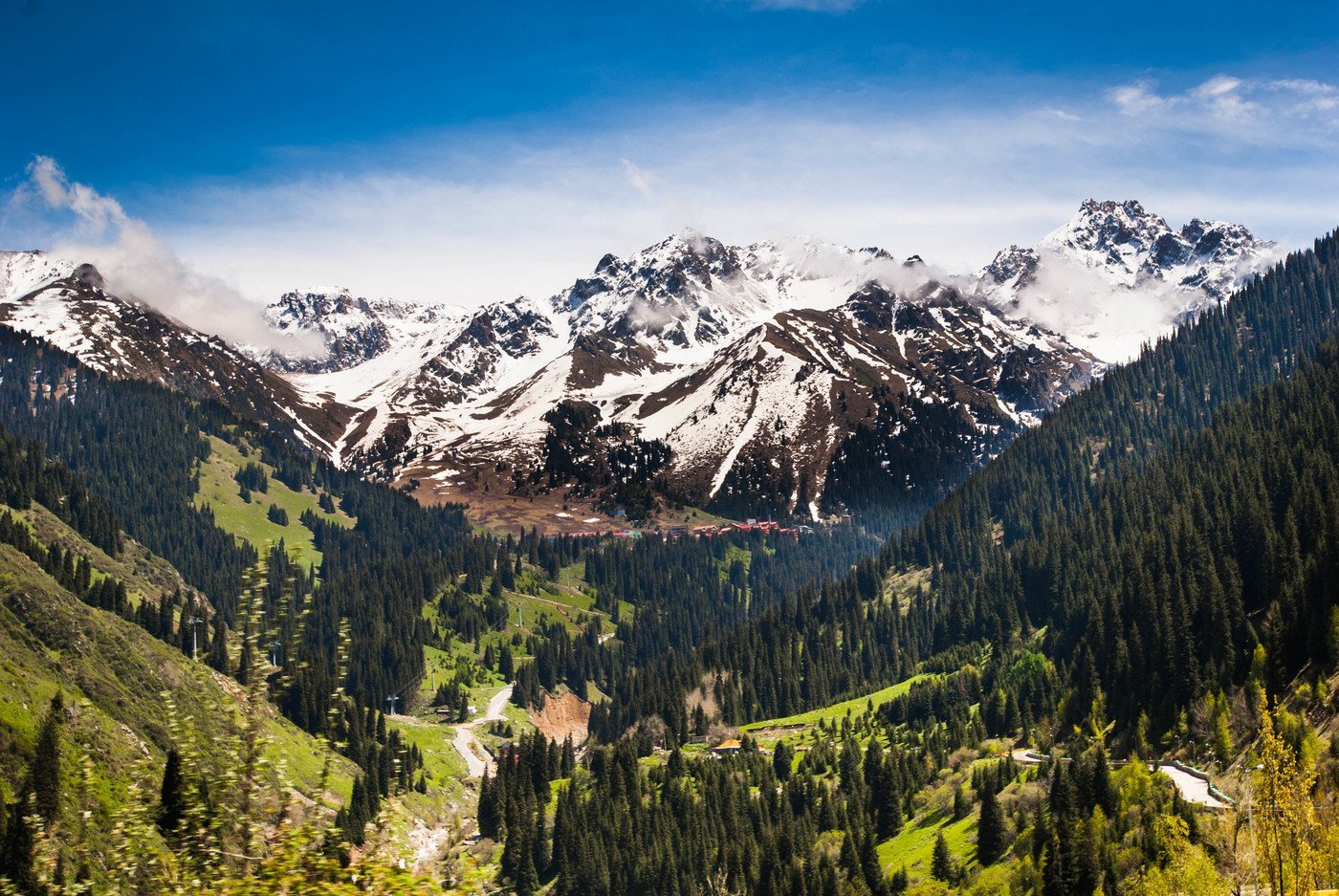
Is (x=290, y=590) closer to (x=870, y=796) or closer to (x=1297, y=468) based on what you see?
(x=870, y=796)

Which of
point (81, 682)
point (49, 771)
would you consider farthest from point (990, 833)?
point (81, 682)

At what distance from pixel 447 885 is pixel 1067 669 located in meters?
183

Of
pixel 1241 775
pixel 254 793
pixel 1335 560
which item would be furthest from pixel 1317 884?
pixel 1335 560

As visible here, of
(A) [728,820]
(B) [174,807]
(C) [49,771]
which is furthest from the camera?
(A) [728,820]

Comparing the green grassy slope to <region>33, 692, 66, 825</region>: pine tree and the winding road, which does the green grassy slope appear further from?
the winding road

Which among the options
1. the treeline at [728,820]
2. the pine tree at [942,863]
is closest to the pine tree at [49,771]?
the treeline at [728,820]

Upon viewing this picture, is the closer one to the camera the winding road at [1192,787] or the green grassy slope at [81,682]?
the winding road at [1192,787]

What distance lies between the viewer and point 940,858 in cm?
12444

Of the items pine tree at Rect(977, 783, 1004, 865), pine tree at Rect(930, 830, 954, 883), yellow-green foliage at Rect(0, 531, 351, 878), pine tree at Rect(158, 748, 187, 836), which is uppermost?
yellow-green foliage at Rect(0, 531, 351, 878)

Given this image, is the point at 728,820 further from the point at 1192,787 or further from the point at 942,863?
the point at 1192,787

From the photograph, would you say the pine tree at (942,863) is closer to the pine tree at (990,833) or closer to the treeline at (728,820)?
the pine tree at (990,833)

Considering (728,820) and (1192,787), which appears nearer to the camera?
(1192,787)

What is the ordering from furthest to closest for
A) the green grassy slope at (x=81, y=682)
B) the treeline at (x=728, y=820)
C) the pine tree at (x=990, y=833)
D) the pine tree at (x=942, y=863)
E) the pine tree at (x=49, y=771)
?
1. the treeline at (x=728, y=820)
2. the pine tree at (x=942, y=863)
3. the pine tree at (x=990, y=833)
4. the green grassy slope at (x=81, y=682)
5. the pine tree at (x=49, y=771)

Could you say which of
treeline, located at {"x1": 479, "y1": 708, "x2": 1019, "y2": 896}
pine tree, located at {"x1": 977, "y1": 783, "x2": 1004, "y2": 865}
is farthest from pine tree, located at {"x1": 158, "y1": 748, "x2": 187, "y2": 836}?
treeline, located at {"x1": 479, "y1": 708, "x2": 1019, "y2": 896}
